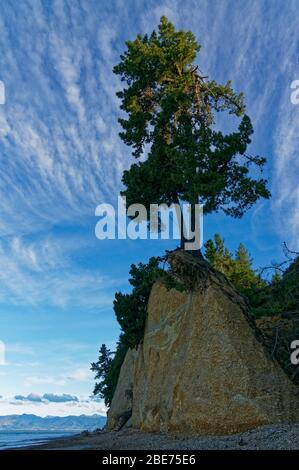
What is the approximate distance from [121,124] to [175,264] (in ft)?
39.8

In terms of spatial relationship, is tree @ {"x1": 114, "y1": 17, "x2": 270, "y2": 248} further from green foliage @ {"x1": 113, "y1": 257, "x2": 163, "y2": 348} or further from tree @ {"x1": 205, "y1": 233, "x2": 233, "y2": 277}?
tree @ {"x1": 205, "y1": 233, "x2": 233, "y2": 277}

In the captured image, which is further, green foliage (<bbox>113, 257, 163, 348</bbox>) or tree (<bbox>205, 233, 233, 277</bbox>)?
tree (<bbox>205, 233, 233, 277</bbox>)

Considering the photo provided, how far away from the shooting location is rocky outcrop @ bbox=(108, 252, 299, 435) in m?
18.2

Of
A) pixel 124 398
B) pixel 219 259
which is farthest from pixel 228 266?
pixel 124 398

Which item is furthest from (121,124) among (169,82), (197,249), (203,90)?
(197,249)

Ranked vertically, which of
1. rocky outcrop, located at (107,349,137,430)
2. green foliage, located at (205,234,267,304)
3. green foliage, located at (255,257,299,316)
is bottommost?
rocky outcrop, located at (107,349,137,430)

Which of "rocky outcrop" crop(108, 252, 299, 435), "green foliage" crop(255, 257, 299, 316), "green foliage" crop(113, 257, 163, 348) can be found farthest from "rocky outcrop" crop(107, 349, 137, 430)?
"green foliage" crop(255, 257, 299, 316)

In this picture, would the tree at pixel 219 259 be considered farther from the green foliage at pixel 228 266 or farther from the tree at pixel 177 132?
the tree at pixel 177 132

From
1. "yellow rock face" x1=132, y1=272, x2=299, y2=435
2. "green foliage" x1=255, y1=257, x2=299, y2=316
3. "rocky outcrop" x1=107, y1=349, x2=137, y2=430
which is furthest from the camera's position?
"rocky outcrop" x1=107, y1=349, x2=137, y2=430

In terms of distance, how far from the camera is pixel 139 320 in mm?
27766

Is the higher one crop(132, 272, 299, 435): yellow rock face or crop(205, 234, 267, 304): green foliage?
crop(205, 234, 267, 304): green foliage

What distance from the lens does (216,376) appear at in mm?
18938

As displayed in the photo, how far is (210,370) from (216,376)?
0.40 m

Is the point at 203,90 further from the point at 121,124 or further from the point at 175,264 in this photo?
the point at 175,264
